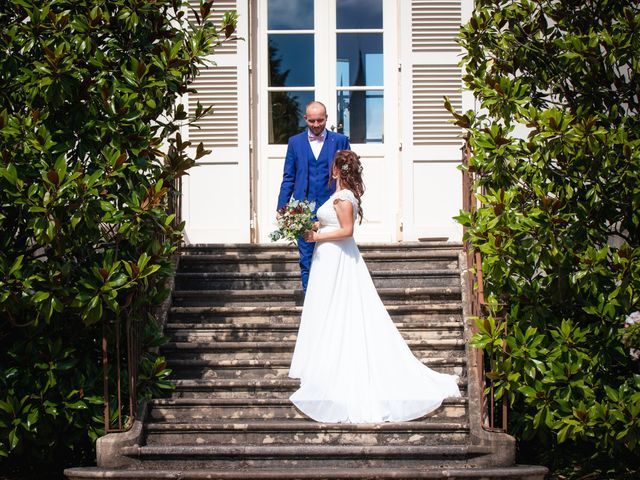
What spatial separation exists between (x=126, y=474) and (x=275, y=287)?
2.48 meters

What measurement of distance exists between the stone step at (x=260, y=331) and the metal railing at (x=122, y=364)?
1.81 feet

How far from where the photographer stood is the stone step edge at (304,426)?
5.93 meters

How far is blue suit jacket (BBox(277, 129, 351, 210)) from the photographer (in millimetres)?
7316

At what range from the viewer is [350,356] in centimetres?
623

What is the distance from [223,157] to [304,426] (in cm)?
340

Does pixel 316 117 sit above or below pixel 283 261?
above

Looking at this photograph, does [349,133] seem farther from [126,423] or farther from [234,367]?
[126,423]

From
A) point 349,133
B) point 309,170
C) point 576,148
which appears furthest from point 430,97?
point 576,148

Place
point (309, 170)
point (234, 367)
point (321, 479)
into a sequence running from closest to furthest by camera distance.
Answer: point (321, 479) < point (234, 367) < point (309, 170)

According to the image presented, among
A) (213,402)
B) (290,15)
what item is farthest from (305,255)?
(290,15)

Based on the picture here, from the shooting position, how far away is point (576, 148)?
589 centimetres

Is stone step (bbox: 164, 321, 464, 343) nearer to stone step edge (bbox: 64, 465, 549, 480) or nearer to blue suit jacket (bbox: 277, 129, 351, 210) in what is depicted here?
blue suit jacket (bbox: 277, 129, 351, 210)

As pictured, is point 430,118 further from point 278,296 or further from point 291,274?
point 278,296

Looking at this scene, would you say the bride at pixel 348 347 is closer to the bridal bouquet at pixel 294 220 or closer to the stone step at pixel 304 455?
the bridal bouquet at pixel 294 220
